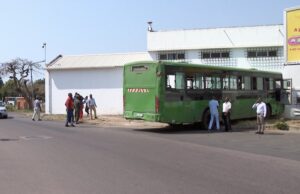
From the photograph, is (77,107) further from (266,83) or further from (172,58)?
(172,58)

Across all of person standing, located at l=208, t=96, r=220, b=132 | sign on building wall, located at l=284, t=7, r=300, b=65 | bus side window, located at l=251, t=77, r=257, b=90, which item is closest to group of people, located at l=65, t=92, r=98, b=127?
person standing, located at l=208, t=96, r=220, b=132

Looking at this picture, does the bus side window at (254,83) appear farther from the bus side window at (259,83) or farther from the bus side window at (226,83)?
the bus side window at (226,83)

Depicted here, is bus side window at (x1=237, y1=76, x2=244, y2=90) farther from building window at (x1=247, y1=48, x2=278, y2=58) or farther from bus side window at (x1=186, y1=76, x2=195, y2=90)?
building window at (x1=247, y1=48, x2=278, y2=58)

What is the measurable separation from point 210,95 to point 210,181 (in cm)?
1543

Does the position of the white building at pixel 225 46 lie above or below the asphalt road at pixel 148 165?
above

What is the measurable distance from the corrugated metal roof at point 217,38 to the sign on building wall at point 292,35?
737 cm

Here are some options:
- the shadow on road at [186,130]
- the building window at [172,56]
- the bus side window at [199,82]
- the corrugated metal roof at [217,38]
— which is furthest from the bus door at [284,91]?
the building window at [172,56]

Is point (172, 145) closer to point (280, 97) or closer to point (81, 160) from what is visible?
point (81, 160)

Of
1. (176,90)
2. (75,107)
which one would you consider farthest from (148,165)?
(75,107)

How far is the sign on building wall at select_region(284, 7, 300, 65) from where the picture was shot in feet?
95.9

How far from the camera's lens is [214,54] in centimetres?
3925

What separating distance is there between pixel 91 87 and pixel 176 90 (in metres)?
19.1

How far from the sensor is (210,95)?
25.3m

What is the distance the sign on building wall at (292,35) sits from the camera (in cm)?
2922
